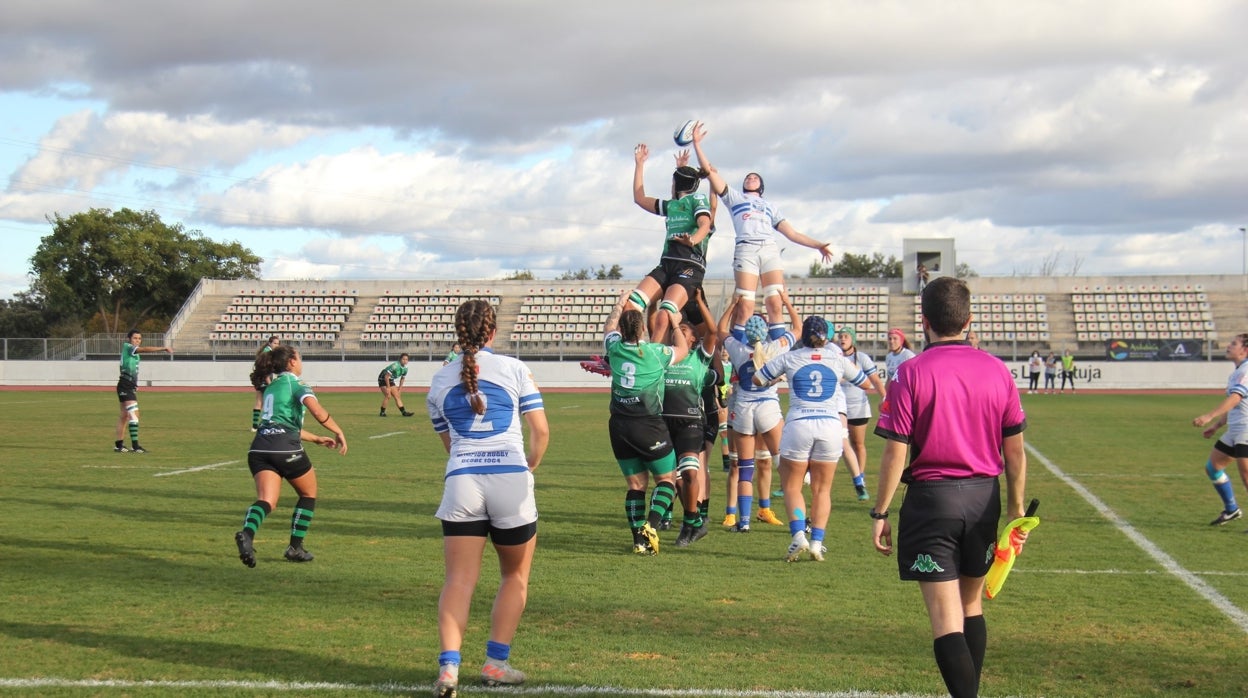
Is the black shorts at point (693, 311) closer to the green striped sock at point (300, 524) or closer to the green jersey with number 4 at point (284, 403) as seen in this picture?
the green jersey with number 4 at point (284, 403)

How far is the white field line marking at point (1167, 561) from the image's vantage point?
734cm

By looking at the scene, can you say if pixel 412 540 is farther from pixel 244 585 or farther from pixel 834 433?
pixel 834 433

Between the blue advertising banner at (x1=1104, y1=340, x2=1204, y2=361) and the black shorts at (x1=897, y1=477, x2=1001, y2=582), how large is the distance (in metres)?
50.0

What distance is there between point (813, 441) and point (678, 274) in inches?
88.3

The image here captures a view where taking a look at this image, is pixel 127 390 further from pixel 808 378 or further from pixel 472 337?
pixel 472 337

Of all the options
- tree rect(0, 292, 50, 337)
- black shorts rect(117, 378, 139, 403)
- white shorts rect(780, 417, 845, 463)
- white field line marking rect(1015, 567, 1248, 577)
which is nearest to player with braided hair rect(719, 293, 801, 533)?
white shorts rect(780, 417, 845, 463)

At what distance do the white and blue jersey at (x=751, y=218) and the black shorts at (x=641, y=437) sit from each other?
11.7 ft

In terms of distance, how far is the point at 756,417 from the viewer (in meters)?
10.7

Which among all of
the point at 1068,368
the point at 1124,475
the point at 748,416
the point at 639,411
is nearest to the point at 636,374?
the point at 639,411

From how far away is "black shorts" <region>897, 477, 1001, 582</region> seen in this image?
15.2ft

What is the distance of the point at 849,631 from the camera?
22.2 ft

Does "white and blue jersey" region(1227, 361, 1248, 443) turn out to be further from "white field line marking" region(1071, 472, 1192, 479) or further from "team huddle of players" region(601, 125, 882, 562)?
"white field line marking" region(1071, 472, 1192, 479)

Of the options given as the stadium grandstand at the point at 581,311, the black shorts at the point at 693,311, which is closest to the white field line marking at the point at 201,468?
the black shorts at the point at 693,311

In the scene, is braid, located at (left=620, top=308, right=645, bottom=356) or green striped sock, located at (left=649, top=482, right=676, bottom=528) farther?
green striped sock, located at (left=649, top=482, right=676, bottom=528)
